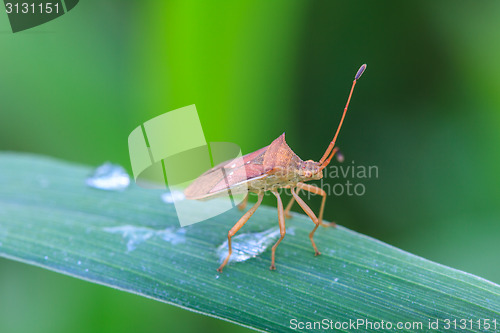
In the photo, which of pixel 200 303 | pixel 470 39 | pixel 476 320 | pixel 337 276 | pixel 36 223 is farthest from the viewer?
pixel 470 39

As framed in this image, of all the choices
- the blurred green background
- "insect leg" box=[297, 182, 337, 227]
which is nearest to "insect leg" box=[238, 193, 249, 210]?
the blurred green background

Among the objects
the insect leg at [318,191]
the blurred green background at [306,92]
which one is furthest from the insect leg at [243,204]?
the insect leg at [318,191]

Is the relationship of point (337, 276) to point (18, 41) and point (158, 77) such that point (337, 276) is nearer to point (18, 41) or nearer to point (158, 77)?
point (158, 77)

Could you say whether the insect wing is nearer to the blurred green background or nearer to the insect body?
the insect body

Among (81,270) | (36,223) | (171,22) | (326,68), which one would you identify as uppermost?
(171,22)

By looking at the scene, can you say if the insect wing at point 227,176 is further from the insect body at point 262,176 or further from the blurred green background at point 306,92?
the blurred green background at point 306,92

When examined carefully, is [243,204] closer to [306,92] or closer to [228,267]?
[228,267]

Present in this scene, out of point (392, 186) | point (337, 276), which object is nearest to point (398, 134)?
point (392, 186)
